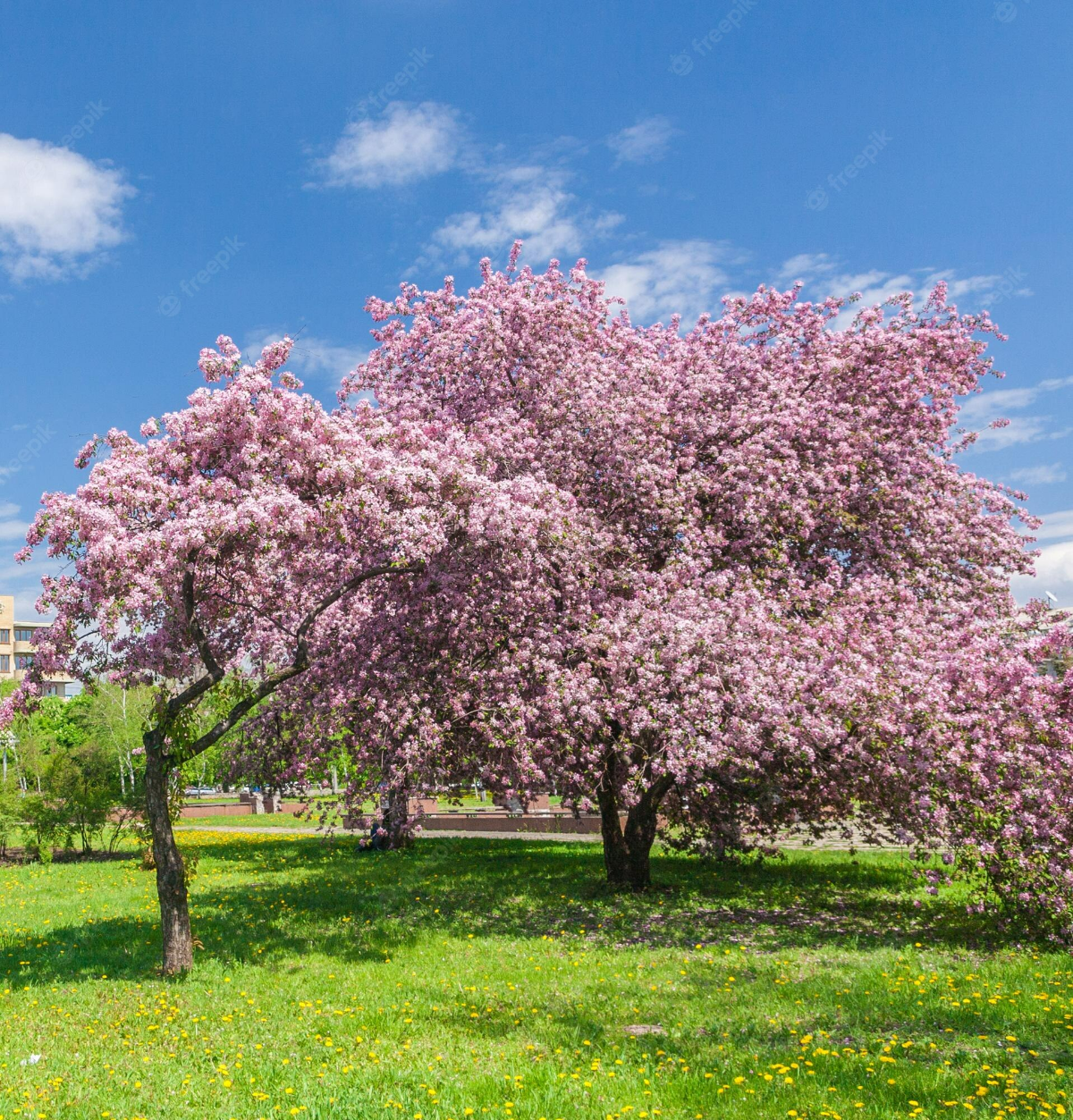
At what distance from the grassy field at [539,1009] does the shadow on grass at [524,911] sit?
9 cm

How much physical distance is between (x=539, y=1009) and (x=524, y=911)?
6.53 meters

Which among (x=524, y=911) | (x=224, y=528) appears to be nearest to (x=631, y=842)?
(x=524, y=911)

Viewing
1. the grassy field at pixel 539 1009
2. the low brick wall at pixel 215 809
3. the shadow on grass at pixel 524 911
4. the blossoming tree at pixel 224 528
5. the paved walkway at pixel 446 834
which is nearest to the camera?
the grassy field at pixel 539 1009

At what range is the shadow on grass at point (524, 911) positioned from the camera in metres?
12.8

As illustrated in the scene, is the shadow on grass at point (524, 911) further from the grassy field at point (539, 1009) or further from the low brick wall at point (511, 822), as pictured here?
the low brick wall at point (511, 822)

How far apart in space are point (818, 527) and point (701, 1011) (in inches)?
396

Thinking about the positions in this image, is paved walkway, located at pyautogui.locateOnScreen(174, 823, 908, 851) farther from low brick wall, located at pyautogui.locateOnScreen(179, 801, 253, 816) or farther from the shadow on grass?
low brick wall, located at pyautogui.locateOnScreen(179, 801, 253, 816)

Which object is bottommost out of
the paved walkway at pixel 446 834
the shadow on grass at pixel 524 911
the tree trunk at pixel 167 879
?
the paved walkway at pixel 446 834

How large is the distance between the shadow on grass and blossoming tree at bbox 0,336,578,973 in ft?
7.74

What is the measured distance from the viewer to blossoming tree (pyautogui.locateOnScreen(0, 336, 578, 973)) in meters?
10.5

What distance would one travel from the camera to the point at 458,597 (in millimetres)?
13961

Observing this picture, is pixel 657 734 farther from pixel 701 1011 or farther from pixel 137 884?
pixel 137 884

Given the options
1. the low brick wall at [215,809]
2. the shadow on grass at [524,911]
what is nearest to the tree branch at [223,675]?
the shadow on grass at [524,911]

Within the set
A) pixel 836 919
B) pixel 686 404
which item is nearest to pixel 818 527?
pixel 686 404
